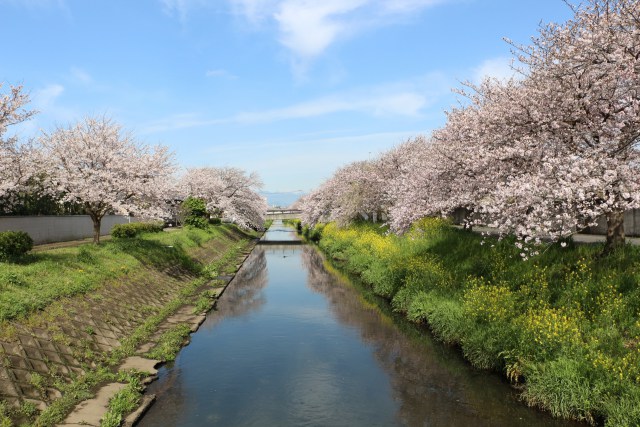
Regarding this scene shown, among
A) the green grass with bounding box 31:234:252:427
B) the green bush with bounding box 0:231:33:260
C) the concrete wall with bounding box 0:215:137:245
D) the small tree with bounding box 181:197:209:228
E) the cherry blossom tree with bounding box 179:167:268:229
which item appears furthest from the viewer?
the cherry blossom tree with bounding box 179:167:268:229

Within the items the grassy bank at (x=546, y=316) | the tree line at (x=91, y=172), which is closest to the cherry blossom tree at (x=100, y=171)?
the tree line at (x=91, y=172)

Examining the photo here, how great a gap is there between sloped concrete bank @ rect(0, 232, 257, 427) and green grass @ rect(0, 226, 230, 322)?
1.35ft

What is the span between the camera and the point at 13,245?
16797 millimetres

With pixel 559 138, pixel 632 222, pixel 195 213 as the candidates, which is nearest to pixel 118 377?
pixel 559 138

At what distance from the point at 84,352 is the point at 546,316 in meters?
13.1

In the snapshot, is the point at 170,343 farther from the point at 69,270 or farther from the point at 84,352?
the point at 69,270

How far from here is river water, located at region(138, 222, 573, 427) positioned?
1060 centimetres

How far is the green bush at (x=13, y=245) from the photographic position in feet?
53.9

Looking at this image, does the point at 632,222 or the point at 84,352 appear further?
the point at 632,222

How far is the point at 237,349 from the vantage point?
16031mm

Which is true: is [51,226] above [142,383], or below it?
above

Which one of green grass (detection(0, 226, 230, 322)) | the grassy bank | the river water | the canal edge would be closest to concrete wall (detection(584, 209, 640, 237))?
the grassy bank

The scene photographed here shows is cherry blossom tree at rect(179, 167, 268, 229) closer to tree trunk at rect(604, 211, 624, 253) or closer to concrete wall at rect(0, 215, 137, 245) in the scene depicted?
concrete wall at rect(0, 215, 137, 245)

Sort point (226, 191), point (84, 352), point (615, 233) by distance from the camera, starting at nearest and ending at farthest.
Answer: point (84, 352)
point (615, 233)
point (226, 191)
